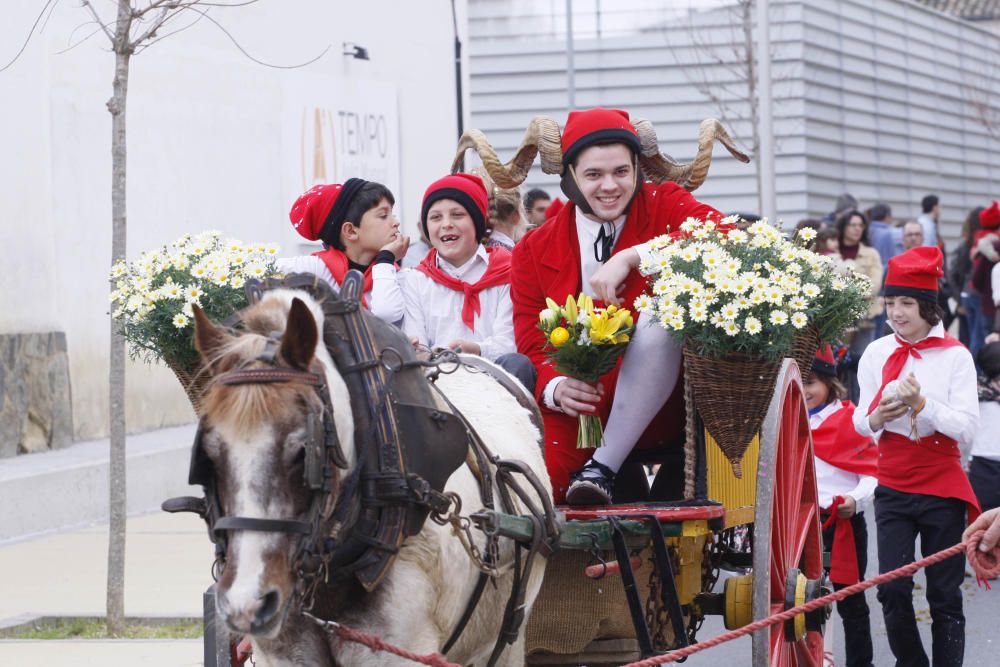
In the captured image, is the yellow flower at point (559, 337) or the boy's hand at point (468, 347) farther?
the boy's hand at point (468, 347)

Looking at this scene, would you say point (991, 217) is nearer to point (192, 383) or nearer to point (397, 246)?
point (397, 246)

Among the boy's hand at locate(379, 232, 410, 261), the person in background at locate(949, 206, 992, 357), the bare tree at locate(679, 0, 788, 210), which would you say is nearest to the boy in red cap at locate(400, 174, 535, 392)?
the boy's hand at locate(379, 232, 410, 261)

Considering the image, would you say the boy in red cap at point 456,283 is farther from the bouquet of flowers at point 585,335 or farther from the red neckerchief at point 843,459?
the red neckerchief at point 843,459

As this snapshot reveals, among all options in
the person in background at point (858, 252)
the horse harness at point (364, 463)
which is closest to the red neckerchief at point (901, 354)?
the horse harness at point (364, 463)

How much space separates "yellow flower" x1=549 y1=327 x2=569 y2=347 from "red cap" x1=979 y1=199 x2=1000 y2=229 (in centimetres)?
1248

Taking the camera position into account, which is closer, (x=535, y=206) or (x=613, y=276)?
(x=613, y=276)

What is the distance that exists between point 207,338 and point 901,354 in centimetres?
437

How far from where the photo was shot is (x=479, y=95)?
24.3 metres

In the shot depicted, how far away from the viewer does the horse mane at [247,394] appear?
362 centimetres

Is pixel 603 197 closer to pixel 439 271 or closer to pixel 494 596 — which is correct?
pixel 439 271

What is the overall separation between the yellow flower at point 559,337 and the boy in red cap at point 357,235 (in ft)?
3.46

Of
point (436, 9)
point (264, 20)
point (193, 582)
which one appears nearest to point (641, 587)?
point (193, 582)

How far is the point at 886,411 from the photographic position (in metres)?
6.98

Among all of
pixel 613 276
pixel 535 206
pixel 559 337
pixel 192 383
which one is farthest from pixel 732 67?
pixel 192 383
